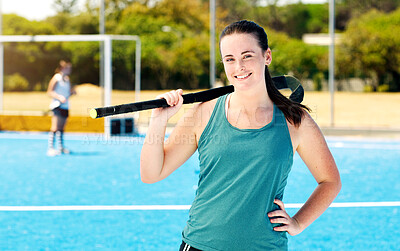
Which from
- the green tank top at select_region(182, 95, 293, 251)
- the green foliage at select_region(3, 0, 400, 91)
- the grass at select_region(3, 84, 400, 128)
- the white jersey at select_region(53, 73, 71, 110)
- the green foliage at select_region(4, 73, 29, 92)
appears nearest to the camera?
the green tank top at select_region(182, 95, 293, 251)

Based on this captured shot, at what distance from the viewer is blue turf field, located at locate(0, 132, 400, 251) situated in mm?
5262

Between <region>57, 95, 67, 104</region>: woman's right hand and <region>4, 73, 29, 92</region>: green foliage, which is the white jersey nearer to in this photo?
<region>57, 95, 67, 104</region>: woman's right hand

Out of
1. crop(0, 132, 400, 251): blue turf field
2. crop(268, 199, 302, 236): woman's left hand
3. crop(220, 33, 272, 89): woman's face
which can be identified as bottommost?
crop(0, 132, 400, 251): blue turf field

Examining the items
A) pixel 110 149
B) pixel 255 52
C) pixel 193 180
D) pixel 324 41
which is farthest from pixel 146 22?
pixel 255 52

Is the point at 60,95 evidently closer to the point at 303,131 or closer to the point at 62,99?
the point at 62,99

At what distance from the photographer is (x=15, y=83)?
37938 mm

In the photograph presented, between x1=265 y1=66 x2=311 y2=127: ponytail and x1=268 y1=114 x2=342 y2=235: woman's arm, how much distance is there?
0.03 meters

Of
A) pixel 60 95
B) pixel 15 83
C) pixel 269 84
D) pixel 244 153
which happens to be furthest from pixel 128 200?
pixel 15 83

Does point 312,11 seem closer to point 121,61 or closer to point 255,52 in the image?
point 121,61

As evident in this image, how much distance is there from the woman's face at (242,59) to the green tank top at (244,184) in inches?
6.6

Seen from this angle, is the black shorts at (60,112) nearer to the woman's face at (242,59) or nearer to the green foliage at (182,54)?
the woman's face at (242,59)

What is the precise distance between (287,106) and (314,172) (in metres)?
0.29

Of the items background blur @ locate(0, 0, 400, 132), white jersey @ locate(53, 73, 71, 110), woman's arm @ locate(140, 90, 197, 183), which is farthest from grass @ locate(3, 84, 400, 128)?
woman's arm @ locate(140, 90, 197, 183)

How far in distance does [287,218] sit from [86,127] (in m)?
14.2
